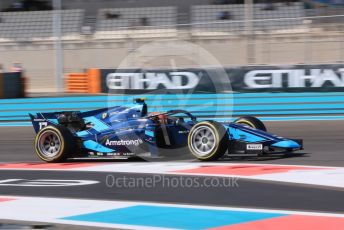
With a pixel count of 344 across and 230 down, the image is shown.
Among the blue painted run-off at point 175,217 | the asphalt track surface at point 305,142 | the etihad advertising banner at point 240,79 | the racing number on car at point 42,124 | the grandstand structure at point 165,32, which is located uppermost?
the grandstand structure at point 165,32

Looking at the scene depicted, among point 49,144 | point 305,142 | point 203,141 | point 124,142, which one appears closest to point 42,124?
point 49,144

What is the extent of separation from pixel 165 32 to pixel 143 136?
1410 centimetres

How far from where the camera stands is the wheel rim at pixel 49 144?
9211mm

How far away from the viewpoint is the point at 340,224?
4.95 m

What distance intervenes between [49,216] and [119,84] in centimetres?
1450

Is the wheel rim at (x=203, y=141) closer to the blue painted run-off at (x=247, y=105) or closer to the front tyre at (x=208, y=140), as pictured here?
the front tyre at (x=208, y=140)

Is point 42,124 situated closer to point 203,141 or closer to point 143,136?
point 143,136

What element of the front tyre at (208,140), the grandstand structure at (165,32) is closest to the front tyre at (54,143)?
the front tyre at (208,140)

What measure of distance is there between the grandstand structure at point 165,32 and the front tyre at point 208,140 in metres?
10.6

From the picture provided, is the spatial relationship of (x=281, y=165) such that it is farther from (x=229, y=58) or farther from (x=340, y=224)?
(x=229, y=58)

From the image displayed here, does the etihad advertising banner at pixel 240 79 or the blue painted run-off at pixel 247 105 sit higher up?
the etihad advertising banner at pixel 240 79

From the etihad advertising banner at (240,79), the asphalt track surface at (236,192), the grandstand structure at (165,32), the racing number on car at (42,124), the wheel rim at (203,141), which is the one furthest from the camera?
the grandstand structure at (165,32)

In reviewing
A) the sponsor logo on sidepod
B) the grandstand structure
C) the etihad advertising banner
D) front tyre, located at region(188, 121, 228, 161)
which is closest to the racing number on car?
the sponsor logo on sidepod

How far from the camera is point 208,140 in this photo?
27.8 ft
